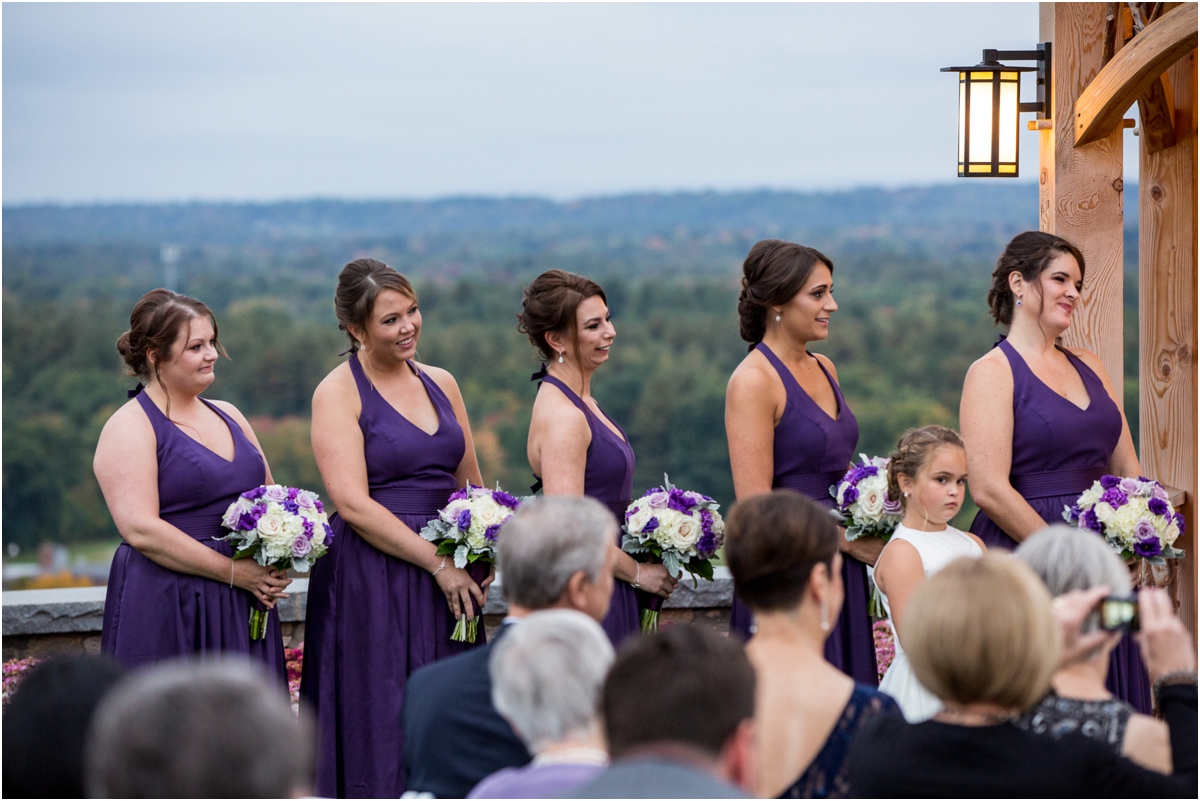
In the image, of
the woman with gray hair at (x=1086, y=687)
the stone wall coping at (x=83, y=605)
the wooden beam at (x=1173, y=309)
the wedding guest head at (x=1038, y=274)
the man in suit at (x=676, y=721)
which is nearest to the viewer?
the man in suit at (x=676, y=721)

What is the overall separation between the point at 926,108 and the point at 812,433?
52.1 meters

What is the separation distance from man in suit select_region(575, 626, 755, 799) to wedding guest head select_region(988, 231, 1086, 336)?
3.03 meters

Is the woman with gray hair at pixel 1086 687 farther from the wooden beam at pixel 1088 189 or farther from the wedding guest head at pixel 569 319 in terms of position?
the wooden beam at pixel 1088 189

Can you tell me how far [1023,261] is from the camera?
15.1 feet

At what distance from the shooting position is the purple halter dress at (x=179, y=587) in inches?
169

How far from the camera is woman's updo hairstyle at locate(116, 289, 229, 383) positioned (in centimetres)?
436

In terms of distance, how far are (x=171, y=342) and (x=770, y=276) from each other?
218 centimetres

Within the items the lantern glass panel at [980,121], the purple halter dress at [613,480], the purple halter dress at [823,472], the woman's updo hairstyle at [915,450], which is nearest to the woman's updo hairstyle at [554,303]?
the purple halter dress at [613,480]

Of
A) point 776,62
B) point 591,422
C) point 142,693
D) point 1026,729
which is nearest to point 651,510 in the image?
point 591,422

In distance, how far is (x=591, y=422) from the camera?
448 centimetres

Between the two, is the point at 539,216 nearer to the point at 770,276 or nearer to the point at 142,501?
the point at 770,276

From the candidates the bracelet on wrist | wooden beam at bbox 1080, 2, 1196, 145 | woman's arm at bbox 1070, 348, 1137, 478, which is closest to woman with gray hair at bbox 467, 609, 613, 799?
the bracelet on wrist

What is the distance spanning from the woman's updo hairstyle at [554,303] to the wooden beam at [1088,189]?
2.15m

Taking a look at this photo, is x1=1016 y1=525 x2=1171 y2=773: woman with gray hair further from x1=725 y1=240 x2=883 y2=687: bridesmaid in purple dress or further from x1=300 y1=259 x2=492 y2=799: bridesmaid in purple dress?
x1=300 y1=259 x2=492 y2=799: bridesmaid in purple dress
